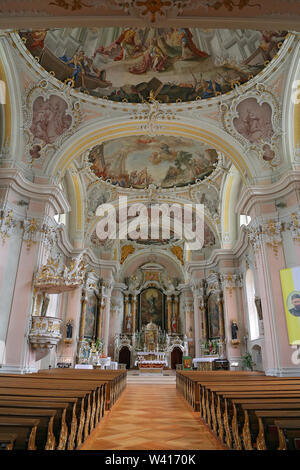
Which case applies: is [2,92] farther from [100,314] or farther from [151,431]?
[100,314]

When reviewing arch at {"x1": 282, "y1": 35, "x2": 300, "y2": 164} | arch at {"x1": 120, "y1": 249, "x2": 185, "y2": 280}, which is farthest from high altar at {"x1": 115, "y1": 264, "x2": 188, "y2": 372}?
arch at {"x1": 282, "y1": 35, "x2": 300, "y2": 164}

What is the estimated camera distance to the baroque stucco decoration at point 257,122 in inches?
486

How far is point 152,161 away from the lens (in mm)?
18734

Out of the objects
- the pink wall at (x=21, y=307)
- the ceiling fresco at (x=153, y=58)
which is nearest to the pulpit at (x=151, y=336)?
the pink wall at (x=21, y=307)

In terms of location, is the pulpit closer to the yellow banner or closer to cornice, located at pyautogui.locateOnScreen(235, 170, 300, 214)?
cornice, located at pyautogui.locateOnScreen(235, 170, 300, 214)

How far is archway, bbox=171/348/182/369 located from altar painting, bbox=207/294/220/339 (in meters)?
6.80

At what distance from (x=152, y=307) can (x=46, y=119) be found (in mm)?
21072

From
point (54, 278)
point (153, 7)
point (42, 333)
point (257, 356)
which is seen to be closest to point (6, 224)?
point (54, 278)

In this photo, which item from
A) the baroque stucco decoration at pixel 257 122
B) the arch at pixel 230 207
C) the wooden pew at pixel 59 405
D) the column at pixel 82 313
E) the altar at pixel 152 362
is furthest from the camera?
the altar at pixel 152 362

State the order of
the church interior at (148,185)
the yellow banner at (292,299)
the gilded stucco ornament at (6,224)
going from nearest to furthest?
the church interior at (148,185) < the yellow banner at (292,299) < the gilded stucco ornament at (6,224)

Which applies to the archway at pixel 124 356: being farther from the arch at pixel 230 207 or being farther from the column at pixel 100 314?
the arch at pixel 230 207

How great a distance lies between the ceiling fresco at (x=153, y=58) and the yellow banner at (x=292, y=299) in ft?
25.6

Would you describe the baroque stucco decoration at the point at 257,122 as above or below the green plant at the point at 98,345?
above

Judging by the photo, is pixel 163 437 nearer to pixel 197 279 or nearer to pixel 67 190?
pixel 67 190
